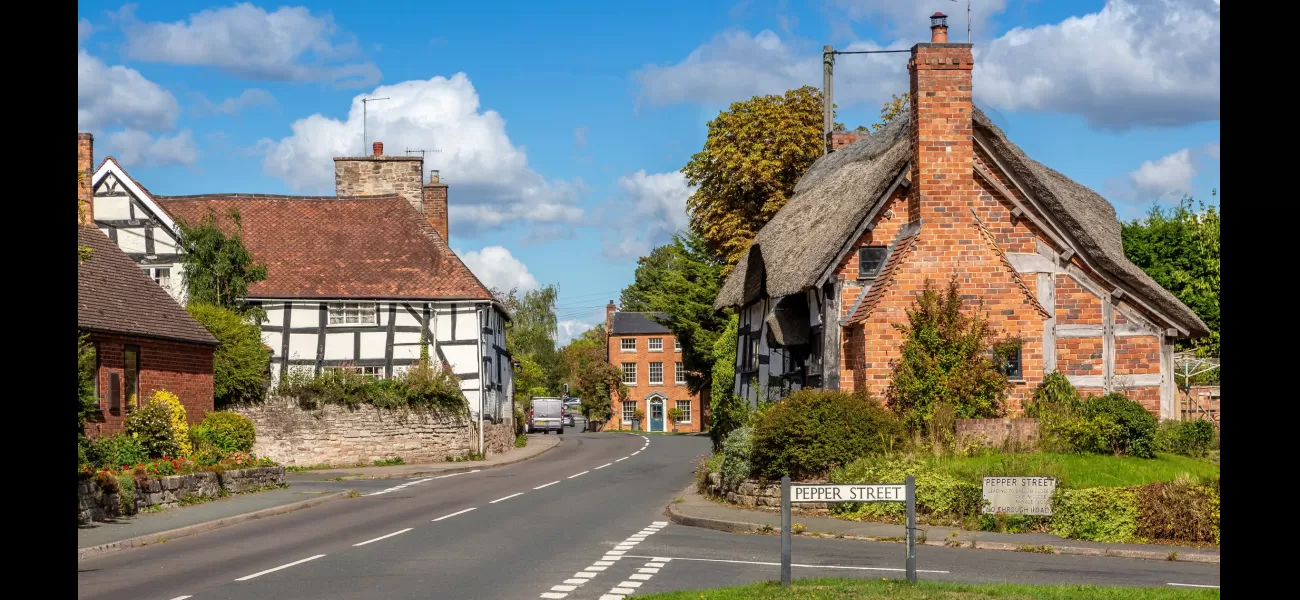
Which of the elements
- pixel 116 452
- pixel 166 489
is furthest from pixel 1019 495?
pixel 116 452

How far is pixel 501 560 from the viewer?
1461 centimetres

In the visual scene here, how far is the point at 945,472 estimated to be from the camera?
1895 cm

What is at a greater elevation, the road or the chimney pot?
the chimney pot

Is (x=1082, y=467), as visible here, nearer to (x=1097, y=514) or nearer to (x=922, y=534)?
(x=1097, y=514)

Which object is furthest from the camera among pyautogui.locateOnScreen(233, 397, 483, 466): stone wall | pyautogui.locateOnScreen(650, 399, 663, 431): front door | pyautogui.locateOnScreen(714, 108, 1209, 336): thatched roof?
pyautogui.locateOnScreen(650, 399, 663, 431): front door

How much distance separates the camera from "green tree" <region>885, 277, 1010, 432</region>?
2259cm

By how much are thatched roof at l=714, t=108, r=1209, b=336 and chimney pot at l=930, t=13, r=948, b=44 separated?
1.77 meters

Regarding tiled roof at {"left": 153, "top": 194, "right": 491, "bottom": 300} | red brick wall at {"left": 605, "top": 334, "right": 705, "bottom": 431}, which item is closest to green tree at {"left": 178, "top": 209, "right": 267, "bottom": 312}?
tiled roof at {"left": 153, "top": 194, "right": 491, "bottom": 300}

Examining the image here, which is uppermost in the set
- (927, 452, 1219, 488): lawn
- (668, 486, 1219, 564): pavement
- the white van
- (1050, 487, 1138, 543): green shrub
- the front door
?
(927, 452, 1219, 488): lawn

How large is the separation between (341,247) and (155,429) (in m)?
16.9

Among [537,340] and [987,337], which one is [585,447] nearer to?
[987,337]

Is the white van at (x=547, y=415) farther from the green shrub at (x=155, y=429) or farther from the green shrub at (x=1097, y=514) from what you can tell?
the green shrub at (x=1097, y=514)

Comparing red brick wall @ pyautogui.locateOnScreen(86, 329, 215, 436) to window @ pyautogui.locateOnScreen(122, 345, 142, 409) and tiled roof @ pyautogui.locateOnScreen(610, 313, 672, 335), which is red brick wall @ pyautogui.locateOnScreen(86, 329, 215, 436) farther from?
tiled roof @ pyautogui.locateOnScreen(610, 313, 672, 335)

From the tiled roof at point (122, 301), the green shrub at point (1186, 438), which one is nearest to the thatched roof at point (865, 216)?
the green shrub at point (1186, 438)
